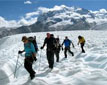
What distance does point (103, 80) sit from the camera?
326 inches

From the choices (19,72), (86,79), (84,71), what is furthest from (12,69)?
(86,79)

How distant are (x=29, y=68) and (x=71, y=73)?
204 cm

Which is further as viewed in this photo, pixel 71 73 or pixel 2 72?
pixel 2 72

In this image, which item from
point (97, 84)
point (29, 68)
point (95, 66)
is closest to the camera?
point (97, 84)

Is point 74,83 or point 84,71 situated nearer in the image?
point 74,83

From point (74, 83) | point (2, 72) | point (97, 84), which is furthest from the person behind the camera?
point (2, 72)

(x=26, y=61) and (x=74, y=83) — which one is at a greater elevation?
(x=26, y=61)

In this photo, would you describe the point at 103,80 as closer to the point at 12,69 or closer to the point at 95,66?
the point at 95,66

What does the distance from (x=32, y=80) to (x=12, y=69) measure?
596 cm

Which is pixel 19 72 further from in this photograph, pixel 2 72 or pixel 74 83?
pixel 74 83

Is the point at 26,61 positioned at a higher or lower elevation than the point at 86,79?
higher

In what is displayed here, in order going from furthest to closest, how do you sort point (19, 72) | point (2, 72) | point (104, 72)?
point (19, 72) → point (2, 72) → point (104, 72)

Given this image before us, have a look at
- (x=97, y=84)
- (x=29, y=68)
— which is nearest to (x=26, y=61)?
(x=29, y=68)

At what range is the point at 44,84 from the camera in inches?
348
